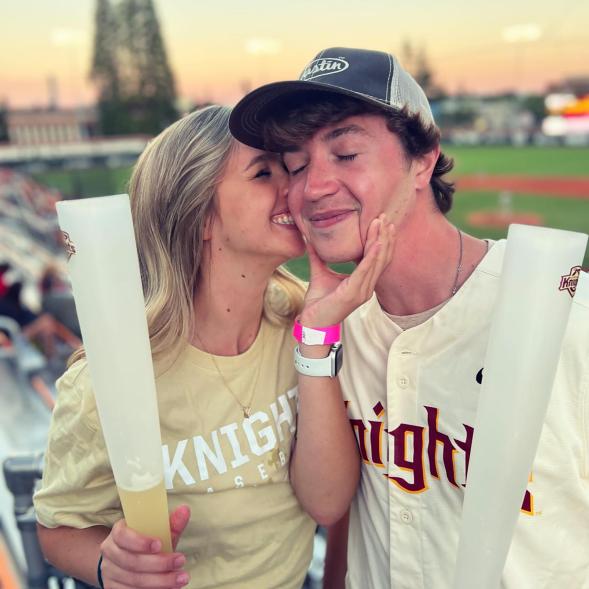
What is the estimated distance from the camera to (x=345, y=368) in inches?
64.9

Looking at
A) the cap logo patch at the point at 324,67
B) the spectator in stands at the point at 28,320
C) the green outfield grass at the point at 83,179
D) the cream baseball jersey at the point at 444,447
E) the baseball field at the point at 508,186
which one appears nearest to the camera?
the cream baseball jersey at the point at 444,447

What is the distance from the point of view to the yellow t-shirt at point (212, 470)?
141cm

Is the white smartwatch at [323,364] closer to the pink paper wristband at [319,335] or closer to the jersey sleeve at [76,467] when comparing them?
the pink paper wristband at [319,335]

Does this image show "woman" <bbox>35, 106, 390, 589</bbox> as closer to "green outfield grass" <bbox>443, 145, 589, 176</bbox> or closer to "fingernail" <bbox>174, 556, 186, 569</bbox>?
"fingernail" <bbox>174, 556, 186, 569</bbox>

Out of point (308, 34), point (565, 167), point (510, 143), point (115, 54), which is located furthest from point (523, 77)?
point (115, 54)

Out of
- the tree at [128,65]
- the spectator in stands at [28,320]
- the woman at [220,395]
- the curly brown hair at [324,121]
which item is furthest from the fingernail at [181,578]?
the tree at [128,65]

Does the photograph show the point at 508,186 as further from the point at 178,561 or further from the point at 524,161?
the point at 178,561

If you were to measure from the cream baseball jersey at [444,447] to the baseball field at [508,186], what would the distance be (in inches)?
615

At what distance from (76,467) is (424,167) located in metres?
1.18

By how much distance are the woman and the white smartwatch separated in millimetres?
20

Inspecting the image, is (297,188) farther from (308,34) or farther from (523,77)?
(523,77)

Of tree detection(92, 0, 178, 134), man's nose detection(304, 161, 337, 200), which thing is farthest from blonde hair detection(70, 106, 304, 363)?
tree detection(92, 0, 178, 134)

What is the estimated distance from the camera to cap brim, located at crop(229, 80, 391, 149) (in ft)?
4.44

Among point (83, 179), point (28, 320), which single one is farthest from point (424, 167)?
point (83, 179)
